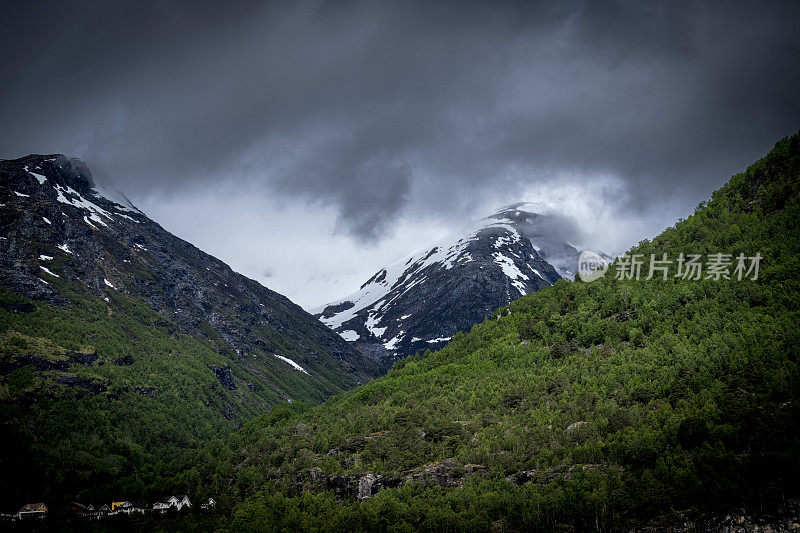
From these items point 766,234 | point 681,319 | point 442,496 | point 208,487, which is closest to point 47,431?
point 208,487

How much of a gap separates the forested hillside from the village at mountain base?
515cm

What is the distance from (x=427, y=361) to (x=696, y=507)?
340 ft

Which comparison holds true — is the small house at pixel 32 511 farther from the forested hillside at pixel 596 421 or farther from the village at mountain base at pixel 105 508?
the forested hillside at pixel 596 421

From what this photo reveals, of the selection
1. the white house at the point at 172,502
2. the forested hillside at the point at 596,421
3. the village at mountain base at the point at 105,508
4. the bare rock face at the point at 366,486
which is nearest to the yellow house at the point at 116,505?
the village at mountain base at the point at 105,508

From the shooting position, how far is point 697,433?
82.6m

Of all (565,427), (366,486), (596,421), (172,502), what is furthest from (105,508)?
(596,421)

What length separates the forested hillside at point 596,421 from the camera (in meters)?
79.4

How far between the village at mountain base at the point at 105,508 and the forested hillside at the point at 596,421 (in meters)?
5.15

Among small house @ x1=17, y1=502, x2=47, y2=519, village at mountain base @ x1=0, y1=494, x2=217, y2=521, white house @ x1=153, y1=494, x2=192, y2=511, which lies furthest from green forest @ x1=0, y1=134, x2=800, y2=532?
small house @ x1=17, y1=502, x2=47, y2=519

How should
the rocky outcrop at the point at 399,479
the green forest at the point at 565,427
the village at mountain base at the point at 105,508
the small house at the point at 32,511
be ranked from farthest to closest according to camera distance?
1. the small house at the point at 32,511
2. the village at mountain base at the point at 105,508
3. the rocky outcrop at the point at 399,479
4. the green forest at the point at 565,427

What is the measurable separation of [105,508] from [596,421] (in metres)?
119

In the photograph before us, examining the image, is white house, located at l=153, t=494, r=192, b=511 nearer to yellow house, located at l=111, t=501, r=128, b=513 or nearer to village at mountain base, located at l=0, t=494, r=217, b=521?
village at mountain base, located at l=0, t=494, r=217, b=521

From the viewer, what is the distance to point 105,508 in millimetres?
128625

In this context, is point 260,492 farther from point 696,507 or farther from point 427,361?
point 696,507
